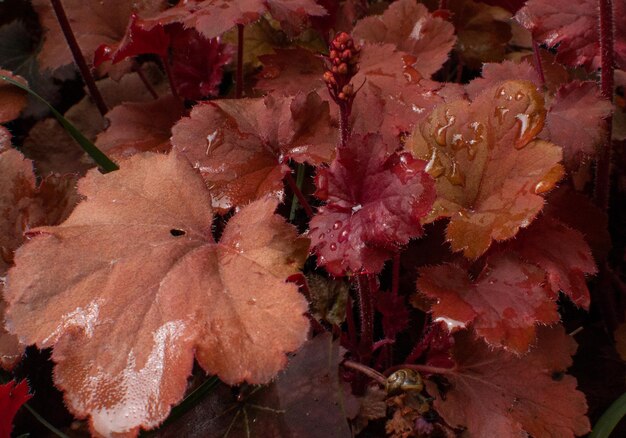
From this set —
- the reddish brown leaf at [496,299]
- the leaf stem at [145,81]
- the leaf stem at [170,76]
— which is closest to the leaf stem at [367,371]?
the reddish brown leaf at [496,299]

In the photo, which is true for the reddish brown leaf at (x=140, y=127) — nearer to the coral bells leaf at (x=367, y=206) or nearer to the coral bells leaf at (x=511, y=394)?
the coral bells leaf at (x=367, y=206)

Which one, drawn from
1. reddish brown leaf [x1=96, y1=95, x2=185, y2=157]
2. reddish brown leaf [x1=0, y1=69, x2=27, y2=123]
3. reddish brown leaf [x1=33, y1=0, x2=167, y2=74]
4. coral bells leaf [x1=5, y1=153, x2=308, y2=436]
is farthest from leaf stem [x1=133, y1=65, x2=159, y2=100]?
coral bells leaf [x1=5, y1=153, x2=308, y2=436]

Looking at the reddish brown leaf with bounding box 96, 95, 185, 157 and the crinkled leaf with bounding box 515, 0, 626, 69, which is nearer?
the crinkled leaf with bounding box 515, 0, 626, 69

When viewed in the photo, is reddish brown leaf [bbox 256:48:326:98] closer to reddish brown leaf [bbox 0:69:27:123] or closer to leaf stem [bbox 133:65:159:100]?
leaf stem [bbox 133:65:159:100]

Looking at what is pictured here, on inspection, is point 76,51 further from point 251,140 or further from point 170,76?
point 251,140

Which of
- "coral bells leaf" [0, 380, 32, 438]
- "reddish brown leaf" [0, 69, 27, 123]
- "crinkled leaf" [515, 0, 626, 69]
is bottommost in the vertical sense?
"coral bells leaf" [0, 380, 32, 438]
